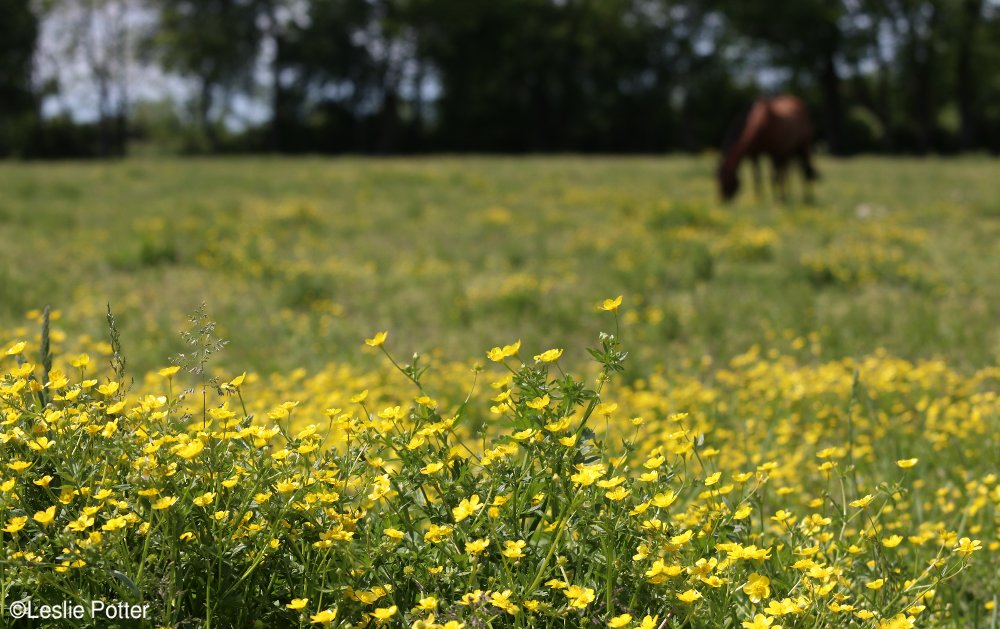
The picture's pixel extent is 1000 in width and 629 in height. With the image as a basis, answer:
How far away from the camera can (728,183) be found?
17047 mm

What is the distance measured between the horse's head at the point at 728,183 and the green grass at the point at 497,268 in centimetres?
41

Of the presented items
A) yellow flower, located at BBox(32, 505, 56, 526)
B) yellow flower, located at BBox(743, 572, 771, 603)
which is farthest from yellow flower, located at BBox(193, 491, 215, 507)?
yellow flower, located at BBox(743, 572, 771, 603)

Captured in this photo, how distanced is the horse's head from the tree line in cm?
3191

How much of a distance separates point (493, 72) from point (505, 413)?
51.9 meters

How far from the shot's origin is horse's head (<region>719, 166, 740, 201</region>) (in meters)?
17.0

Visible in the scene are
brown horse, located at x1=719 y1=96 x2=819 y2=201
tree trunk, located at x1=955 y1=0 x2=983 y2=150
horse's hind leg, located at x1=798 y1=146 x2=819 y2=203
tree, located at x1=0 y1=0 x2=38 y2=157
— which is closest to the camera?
brown horse, located at x1=719 y1=96 x2=819 y2=201

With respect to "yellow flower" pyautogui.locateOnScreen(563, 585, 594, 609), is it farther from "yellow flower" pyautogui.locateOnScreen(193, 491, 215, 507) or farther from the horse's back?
the horse's back

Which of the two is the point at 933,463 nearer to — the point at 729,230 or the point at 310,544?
the point at 310,544

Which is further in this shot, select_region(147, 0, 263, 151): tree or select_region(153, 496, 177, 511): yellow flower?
select_region(147, 0, 263, 151): tree

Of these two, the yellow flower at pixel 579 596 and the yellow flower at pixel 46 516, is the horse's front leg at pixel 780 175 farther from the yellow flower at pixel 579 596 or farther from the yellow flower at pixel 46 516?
the yellow flower at pixel 46 516

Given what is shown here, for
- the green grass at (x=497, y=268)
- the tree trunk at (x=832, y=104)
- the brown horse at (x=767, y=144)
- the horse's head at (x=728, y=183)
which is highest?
the tree trunk at (x=832, y=104)

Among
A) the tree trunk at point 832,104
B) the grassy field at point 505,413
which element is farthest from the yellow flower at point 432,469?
the tree trunk at point 832,104

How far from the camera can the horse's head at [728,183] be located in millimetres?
16984

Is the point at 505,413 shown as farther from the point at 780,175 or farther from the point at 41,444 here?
the point at 780,175
